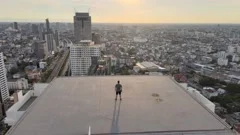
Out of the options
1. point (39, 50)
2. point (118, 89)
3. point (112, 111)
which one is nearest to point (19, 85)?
point (39, 50)

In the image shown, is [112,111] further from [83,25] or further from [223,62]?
[83,25]

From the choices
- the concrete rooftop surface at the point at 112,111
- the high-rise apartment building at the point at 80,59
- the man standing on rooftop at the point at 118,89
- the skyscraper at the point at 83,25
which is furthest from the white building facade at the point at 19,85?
the skyscraper at the point at 83,25

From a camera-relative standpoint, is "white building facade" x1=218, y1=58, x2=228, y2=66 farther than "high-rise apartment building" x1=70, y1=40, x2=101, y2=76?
Yes

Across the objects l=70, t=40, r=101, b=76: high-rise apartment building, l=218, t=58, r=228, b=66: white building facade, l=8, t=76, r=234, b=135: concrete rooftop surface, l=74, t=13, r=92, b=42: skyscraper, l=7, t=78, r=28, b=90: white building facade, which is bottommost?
l=7, t=78, r=28, b=90: white building facade

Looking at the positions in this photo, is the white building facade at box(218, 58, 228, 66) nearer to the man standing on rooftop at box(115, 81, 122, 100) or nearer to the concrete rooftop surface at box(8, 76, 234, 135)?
the concrete rooftop surface at box(8, 76, 234, 135)

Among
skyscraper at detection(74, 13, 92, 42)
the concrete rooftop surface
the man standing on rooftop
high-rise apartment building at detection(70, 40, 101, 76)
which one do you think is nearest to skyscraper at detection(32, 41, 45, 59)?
skyscraper at detection(74, 13, 92, 42)

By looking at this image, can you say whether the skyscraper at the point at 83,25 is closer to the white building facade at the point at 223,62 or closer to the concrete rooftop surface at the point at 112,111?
the white building facade at the point at 223,62

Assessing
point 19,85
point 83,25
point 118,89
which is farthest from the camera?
point 83,25
